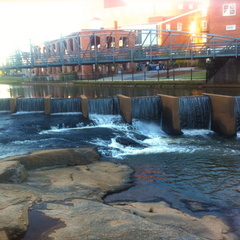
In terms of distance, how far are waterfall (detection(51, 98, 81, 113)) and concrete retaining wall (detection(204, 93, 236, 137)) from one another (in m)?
9.91

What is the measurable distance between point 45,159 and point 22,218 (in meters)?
5.84

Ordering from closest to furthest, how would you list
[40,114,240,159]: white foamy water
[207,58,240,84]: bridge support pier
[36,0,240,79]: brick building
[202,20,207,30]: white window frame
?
[40,114,240,159]: white foamy water < [207,58,240,84]: bridge support pier < [36,0,240,79]: brick building < [202,20,207,30]: white window frame

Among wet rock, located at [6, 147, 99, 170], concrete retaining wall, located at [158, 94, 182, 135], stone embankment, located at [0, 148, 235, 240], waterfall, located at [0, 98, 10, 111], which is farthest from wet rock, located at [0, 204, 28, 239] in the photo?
waterfall, located at [0, 98, 10, 111]

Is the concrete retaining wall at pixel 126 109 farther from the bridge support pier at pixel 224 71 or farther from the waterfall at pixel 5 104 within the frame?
the bridge support pier at pixel 224 71

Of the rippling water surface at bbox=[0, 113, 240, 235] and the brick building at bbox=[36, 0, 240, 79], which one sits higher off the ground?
the brick building at bbox=[36, 0, 240, 79]

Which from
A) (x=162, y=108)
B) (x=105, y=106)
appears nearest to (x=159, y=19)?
(x=105, y=106)

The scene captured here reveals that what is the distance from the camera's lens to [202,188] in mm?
10758

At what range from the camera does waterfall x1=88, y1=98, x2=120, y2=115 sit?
23500 millimetres

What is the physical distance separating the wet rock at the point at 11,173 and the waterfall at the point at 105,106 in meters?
13.8

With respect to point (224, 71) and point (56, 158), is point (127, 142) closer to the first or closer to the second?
point (56, 158)

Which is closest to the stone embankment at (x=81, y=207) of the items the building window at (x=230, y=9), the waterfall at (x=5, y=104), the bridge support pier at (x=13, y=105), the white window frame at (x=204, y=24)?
the bridge support pier at (x=13, y=105)

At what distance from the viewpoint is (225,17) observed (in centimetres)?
5322

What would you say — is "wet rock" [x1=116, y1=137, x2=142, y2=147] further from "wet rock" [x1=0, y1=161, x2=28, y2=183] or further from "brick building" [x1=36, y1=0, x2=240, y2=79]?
"brick building" [x1=36, y1=0, x2=240, y2=79]

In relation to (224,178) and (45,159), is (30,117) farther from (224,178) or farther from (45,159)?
(224,178)
